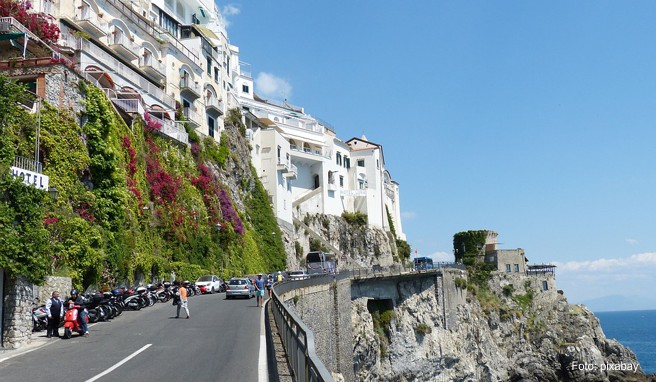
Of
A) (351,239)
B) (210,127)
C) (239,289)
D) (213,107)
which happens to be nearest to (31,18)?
(239,289)

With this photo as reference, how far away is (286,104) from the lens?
99.1m

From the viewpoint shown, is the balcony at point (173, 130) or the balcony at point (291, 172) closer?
the balcony at point (173, 130)

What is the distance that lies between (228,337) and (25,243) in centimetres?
693

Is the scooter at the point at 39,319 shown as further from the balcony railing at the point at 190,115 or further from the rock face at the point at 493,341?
the balcony railing at the point at 190,115

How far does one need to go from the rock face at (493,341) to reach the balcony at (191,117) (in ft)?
73.3

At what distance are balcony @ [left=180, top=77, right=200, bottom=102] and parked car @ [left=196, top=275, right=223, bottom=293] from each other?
21.5 metres

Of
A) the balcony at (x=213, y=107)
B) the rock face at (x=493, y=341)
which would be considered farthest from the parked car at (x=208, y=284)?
the balcony at (x=213, y=107)

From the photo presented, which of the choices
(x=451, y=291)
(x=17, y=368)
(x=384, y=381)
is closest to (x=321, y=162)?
(x=451, y=291)

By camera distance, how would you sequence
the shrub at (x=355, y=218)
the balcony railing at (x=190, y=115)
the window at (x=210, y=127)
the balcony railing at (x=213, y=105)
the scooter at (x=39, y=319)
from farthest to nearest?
1. the shrub at (x=355, y=218)
2. the balcony railing at (x=213, y=105)
3. the window at (x=210, y=127)
4. the balcony railing at (x=190, y=115)
5. the scooter at (x=39, y=319)

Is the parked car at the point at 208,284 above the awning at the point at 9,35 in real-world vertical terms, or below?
A: below

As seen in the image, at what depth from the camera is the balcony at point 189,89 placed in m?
56.5

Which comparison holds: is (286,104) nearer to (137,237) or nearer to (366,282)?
(366,282)

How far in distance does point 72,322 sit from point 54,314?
642 mm

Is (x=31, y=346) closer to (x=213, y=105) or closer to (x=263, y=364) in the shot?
Answer: (x=263, y=364)
